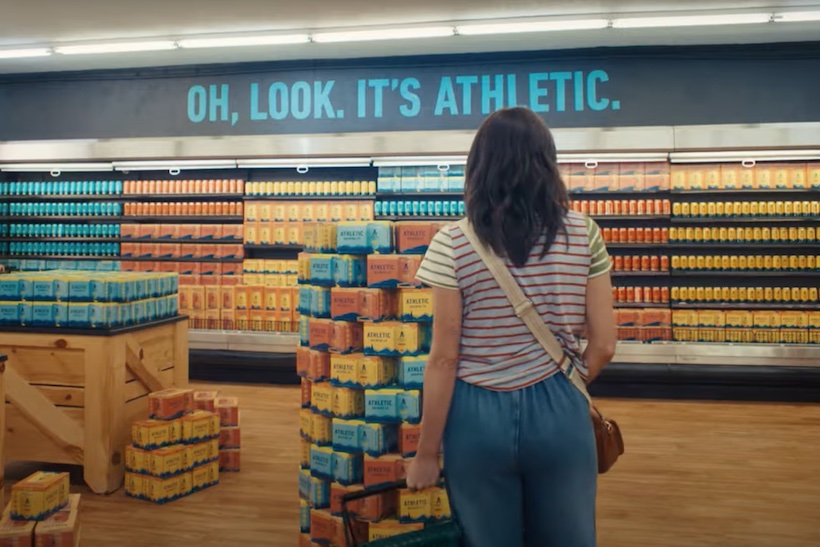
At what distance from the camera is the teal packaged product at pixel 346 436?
3.23 m

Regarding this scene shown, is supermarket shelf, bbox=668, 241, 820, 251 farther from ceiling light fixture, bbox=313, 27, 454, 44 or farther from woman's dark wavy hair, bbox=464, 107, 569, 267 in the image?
woman's dark wavy hair, bbox=464, 107, 569, 267

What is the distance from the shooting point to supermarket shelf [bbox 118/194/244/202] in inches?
316

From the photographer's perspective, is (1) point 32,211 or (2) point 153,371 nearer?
(2) point 153,371

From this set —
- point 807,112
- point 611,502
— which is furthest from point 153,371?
point 807,112

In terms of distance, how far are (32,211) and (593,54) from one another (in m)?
6.66

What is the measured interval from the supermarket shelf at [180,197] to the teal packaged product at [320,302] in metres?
4.78

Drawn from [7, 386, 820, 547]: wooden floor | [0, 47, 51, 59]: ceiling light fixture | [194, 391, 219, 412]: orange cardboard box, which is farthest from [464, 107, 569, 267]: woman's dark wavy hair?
[0, 47, 51, 59]: ceiling light fixture

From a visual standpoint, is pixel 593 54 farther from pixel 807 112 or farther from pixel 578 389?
pixel 578 389

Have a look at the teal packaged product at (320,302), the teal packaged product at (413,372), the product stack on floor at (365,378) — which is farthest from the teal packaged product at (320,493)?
the teal packaged product at (320,302)

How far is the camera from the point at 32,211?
8.48m

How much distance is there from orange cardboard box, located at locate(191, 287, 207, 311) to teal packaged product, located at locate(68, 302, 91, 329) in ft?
10.6

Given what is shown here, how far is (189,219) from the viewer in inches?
329

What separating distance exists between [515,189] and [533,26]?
18.0ft

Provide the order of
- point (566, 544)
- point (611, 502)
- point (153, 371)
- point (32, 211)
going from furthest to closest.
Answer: point (32, 211), point (153, 371), point (611, 502), point (566, 544)
